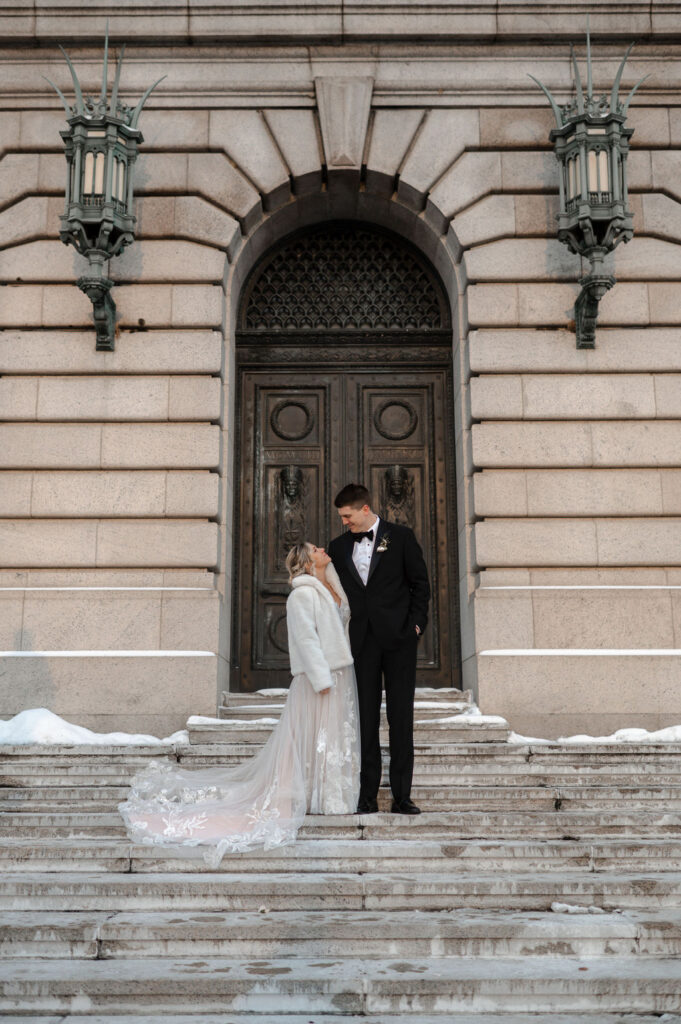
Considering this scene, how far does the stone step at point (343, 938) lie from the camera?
4.87 meters

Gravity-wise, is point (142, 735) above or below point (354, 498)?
below

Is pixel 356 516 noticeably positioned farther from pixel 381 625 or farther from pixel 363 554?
pixel 381 625

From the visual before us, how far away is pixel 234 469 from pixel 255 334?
1.68 meters

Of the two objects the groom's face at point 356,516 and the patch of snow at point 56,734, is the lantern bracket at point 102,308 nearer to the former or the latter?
the patch of snow at point 56,734

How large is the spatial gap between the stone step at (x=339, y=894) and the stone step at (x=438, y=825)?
1.06 metres

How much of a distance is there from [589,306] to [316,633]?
5.50 metres

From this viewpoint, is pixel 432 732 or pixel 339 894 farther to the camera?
pixel 432 732

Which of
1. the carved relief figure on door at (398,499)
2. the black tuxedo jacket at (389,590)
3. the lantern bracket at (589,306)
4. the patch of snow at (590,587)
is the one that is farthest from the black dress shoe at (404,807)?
the lantern bracket at (589,306)

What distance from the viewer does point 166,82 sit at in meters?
11.9

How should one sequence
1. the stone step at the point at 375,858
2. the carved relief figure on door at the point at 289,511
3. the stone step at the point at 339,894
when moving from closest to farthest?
the stone step at the point at 339,894 < the stone step at the point at 375,858 < the carved relief figure on door at the point at 289,511

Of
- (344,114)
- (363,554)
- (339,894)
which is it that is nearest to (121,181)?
(344,114)

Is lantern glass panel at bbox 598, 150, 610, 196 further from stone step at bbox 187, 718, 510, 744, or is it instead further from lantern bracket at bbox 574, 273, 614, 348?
stone step at bbox 187, 718, 510, 744

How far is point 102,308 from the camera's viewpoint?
36.3 feet

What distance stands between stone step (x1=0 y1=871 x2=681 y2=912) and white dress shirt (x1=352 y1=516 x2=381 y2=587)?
2.57 metres
